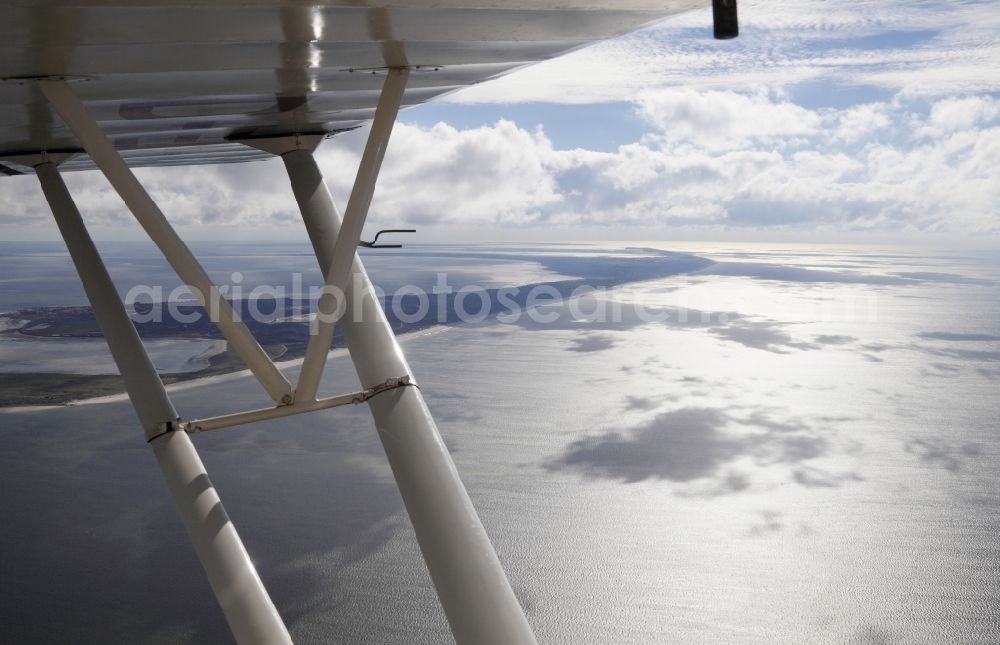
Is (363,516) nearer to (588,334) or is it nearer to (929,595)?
(929,595)

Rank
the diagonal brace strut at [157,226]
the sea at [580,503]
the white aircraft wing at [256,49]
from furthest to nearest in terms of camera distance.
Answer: the sea at [580,503] < the diagonal brace strut at [157,226] < the white aircraft wing at [256,49]

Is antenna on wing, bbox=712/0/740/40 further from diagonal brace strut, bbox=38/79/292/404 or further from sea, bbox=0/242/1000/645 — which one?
sea, bbox=0/242/1000/645

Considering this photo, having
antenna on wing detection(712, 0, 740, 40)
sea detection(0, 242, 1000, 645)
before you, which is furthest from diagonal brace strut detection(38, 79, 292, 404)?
sea detection(0, 242, 1000, 645)

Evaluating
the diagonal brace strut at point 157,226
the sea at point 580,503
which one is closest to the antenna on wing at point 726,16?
the diagonal brace strut at point 157,226

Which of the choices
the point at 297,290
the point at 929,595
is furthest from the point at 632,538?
the point at 297,290

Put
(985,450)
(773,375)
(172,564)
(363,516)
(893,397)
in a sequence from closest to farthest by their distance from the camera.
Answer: (172,564) < (363,516) < (985,450) < (893,397) < (773,375)

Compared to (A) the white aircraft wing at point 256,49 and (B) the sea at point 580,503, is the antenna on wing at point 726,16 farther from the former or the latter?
(B) the sea at point 580,503
